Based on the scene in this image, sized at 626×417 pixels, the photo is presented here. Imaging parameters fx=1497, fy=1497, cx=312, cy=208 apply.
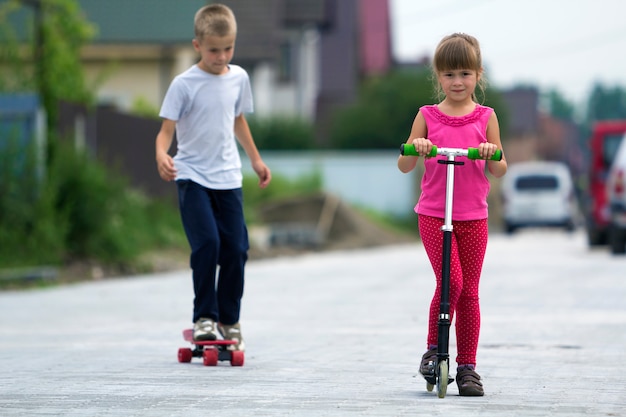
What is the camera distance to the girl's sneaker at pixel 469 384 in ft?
21.5

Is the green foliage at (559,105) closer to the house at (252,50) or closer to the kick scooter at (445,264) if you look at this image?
the house at (252,50)

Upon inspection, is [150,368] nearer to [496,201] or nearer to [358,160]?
[358,160]

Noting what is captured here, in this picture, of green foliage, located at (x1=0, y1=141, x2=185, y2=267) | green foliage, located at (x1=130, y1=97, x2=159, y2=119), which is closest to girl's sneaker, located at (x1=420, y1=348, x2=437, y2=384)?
green foliage, located at (x1=0, y1=141, x2=185, y2=267)

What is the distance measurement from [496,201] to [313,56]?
1011cm

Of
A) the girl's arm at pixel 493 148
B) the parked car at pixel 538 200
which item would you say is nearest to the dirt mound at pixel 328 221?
the parked car at pixel 538 200

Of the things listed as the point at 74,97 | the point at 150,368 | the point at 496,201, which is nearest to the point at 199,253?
the point at 150,368

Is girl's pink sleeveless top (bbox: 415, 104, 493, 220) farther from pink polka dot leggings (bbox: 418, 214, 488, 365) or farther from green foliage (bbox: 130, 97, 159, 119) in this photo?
green foliage (bbox: 130, 97, 159, 119)

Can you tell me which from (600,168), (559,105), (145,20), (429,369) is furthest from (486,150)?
(559,105)

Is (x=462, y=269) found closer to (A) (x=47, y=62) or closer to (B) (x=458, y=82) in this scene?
(B) (x=458, y=82)

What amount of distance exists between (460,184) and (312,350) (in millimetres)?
2405

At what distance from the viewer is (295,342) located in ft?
30.9

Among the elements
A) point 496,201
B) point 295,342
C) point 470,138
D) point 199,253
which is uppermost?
point 470,138

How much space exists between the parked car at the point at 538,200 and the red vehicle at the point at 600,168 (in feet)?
41.5

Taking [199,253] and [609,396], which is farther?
[199,253]
